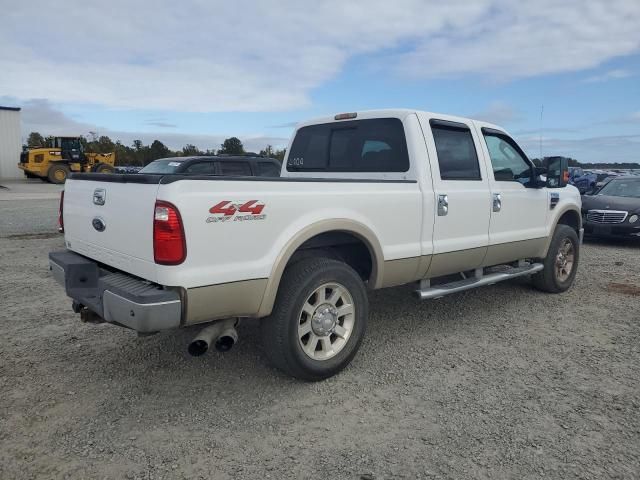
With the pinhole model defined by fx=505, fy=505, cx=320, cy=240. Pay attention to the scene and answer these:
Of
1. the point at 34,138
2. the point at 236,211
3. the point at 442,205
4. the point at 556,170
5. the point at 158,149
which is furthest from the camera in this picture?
the point at 34,138

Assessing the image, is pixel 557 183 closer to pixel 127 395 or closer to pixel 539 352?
pixel 539 352

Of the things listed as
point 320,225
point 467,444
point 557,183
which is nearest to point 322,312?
point 320,225

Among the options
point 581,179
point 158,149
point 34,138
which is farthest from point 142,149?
point 581,179

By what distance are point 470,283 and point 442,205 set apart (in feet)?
2.98

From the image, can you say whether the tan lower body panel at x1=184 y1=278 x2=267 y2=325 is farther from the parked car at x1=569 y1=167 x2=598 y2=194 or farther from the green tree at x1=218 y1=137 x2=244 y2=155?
the green tree at x1=218 y1=137 x2=244 y2=155

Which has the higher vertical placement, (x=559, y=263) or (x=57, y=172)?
(x=559, y=263)

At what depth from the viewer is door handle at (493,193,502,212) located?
16.2 ft

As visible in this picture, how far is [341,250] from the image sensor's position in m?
4.16

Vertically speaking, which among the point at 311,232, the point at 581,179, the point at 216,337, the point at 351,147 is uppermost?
the point at 351,147

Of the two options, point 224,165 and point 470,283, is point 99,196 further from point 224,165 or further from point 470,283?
point 224,165

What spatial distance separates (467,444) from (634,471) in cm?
85

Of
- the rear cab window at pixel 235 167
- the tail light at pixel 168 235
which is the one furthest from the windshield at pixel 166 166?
the tail light at pixel 168 235

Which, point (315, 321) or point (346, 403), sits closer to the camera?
point (346, 403)

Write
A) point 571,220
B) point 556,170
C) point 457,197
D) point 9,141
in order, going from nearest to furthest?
point 457,197
point 556,170
point 571,220
point 9,141
